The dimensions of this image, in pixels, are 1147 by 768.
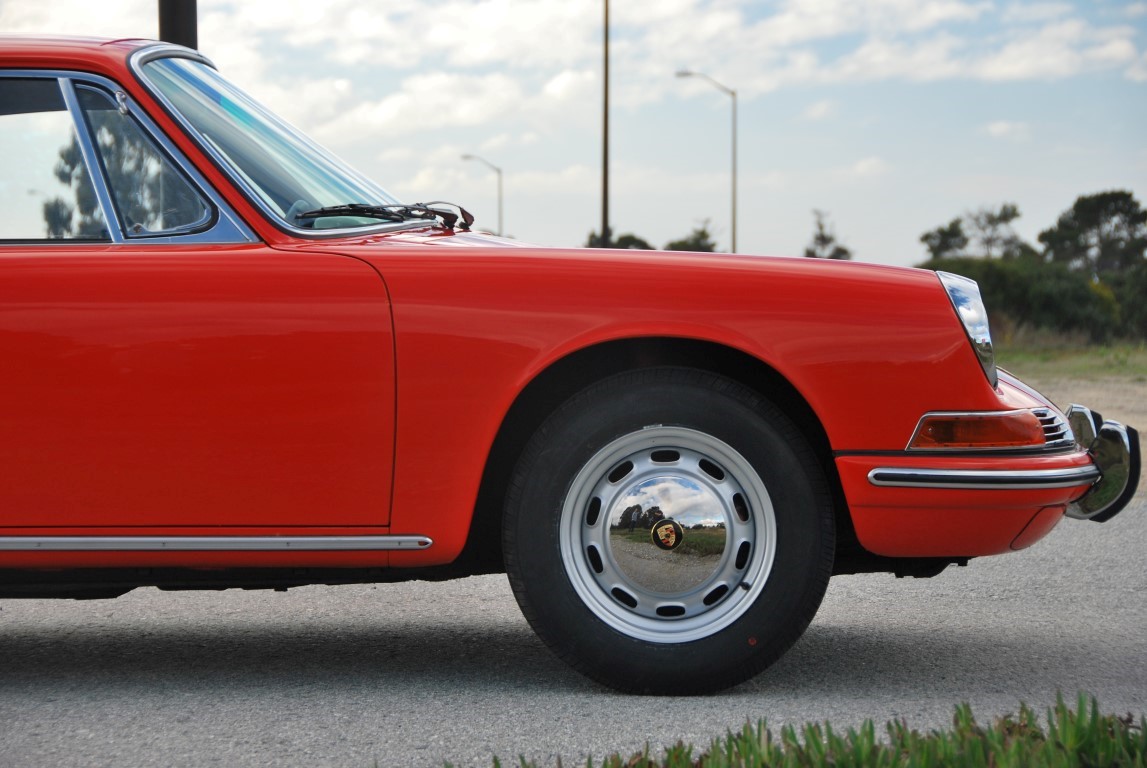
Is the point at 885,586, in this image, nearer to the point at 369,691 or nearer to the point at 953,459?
the point at 953,459

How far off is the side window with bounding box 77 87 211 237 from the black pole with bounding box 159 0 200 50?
13.1ft

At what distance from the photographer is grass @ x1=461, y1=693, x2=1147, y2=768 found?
254 centimetres

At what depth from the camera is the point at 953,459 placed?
342cm

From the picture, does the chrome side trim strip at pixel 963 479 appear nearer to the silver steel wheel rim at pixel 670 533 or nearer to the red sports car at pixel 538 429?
the red sports car at pixel 538 429

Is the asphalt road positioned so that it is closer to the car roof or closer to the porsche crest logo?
the porsche crest logo

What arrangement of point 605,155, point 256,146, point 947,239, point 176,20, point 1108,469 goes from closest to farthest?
point 1108,469 → point 256,146 → point 176,20 → point 605,155 → point 947,239

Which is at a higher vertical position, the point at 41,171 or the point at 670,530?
the point at 41,171

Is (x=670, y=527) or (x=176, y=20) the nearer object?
(x=670, y=527)

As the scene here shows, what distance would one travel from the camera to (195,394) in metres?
3.40

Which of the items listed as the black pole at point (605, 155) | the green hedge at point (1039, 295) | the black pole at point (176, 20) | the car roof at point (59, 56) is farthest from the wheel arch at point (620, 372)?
the green hedge at point (1039, 295)

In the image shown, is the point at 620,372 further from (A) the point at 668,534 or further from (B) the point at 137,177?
(B) the point at 137,177

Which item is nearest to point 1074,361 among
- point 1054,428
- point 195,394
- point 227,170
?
point 1054,428

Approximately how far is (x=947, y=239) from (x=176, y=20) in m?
60.6

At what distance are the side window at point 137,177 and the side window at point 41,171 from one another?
0.06 meters
